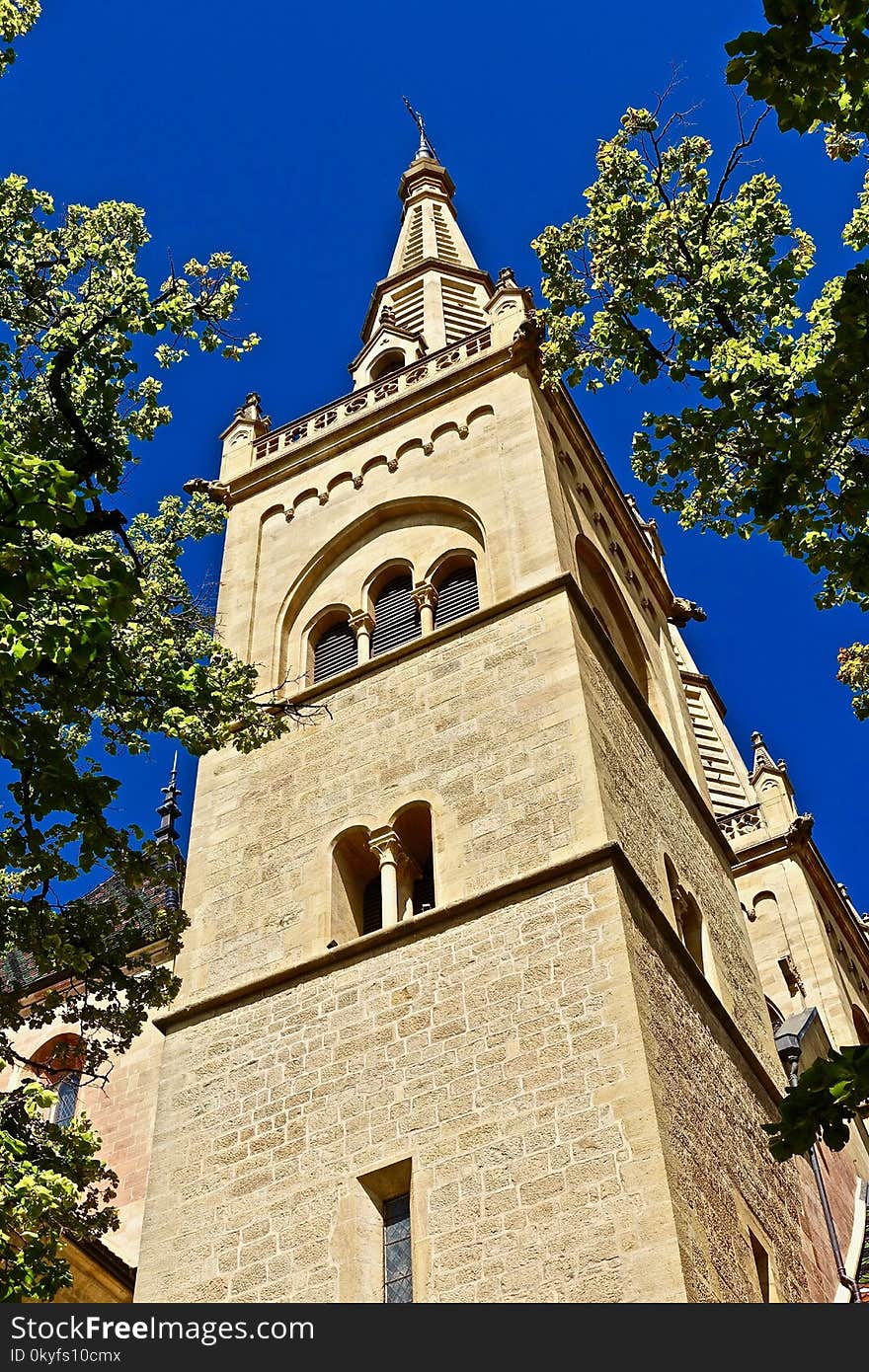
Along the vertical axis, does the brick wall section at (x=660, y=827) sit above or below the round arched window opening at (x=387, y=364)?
below

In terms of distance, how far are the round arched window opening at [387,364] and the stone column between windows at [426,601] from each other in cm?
983

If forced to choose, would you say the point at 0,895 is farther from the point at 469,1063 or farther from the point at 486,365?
the point at 486,365

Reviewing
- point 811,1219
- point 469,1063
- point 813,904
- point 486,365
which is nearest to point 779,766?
point 813,904

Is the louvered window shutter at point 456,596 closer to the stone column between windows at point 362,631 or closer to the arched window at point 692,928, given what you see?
the stone column between windows at point 362,631

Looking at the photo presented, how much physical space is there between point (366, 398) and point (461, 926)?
11.4 meters

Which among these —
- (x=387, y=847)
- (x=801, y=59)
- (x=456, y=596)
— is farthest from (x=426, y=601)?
(x=801, y=59)

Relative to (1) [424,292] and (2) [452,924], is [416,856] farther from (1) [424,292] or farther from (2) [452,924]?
(1) [424,292]

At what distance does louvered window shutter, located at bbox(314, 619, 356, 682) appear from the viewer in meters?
21.7

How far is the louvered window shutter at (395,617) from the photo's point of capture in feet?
69.6

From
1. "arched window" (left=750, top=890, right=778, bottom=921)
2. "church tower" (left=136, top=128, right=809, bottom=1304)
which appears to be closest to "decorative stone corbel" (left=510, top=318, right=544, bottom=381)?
"church tower" (left=136, top=128, right=809, bottom=1304)

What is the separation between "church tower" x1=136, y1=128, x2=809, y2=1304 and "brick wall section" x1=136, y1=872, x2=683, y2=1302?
3cm

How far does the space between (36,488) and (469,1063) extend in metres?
6.59

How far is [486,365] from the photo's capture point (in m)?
24.1

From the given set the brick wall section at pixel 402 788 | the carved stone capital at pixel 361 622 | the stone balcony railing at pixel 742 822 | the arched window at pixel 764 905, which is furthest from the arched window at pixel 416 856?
the stone balcony railing at pixel 742 822
